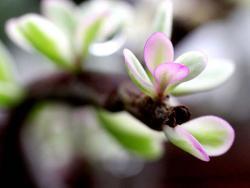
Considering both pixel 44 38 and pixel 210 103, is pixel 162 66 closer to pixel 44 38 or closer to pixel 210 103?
pixel 44 38

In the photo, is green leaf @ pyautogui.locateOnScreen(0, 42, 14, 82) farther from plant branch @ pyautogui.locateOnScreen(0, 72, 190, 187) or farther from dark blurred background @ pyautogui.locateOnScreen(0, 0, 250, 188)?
dark blurred background @ pyautogui.locateOnScreen(0, 0, 250, 188)

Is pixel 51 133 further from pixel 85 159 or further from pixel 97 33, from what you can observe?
pixel 97 33

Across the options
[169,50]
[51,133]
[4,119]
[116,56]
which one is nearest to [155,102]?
[169,50]

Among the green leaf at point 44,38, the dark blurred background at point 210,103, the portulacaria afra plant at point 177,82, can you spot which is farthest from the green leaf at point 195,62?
the dark blurred background at point 210,103

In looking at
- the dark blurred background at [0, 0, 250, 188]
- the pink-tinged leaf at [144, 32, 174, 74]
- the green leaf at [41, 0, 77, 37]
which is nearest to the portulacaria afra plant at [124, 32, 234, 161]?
the pink-tinged leaf at [144, 32, 174, 74]

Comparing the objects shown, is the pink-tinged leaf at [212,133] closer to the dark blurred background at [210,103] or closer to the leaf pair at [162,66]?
the leaf pair at [162,66]

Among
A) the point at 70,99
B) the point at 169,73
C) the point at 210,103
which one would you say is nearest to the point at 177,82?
the point at 169,73
